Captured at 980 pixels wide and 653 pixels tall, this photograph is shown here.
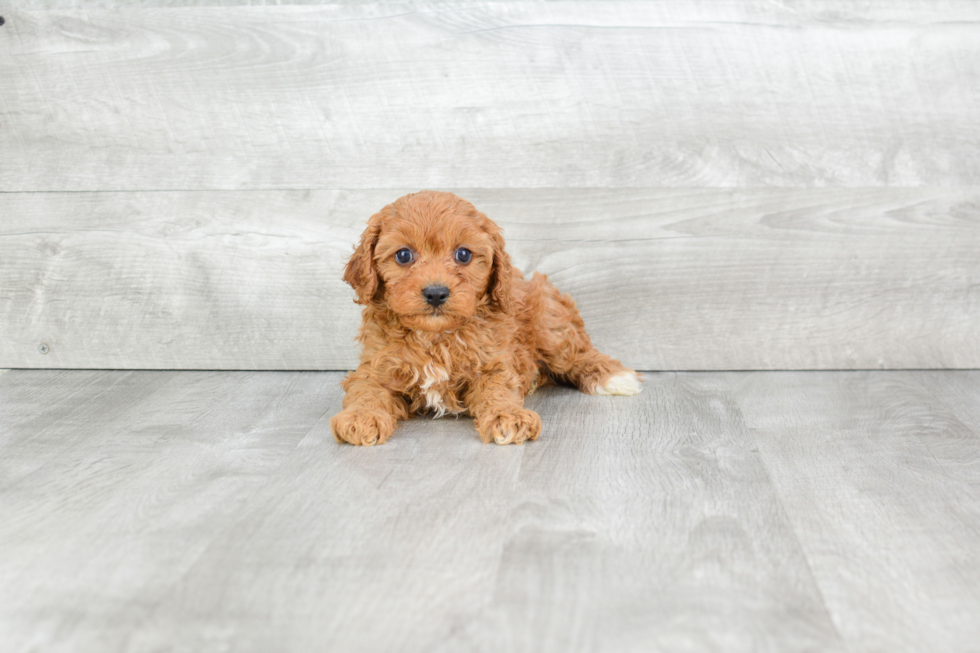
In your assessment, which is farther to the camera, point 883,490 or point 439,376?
point 439,376

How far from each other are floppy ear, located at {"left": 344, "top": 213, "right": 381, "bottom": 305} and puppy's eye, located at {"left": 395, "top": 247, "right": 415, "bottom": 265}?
85mm

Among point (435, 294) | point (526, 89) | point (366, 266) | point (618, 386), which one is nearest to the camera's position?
point (435, 294)

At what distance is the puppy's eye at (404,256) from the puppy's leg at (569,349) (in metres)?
0.52

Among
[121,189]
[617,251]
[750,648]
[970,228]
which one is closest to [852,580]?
[750,648]

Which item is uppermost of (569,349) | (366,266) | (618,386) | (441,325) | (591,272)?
(366,266)

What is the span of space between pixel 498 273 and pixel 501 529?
89cm

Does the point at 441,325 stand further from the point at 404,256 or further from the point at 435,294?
the point at 404,256

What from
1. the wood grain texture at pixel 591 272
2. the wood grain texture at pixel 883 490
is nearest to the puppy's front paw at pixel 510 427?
the wood grain texture at pixel 883 490

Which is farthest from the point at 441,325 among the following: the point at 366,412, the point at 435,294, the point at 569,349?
the point at 569,349

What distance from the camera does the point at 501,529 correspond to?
70.4 inches

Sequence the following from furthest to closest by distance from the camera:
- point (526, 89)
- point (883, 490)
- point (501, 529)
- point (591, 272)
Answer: point (591, 272) → point (526, 89) → point (883, 490) → point (501, 529)

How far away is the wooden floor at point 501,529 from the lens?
4.72ft

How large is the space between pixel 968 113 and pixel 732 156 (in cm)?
86

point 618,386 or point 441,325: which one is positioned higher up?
point 441,325
